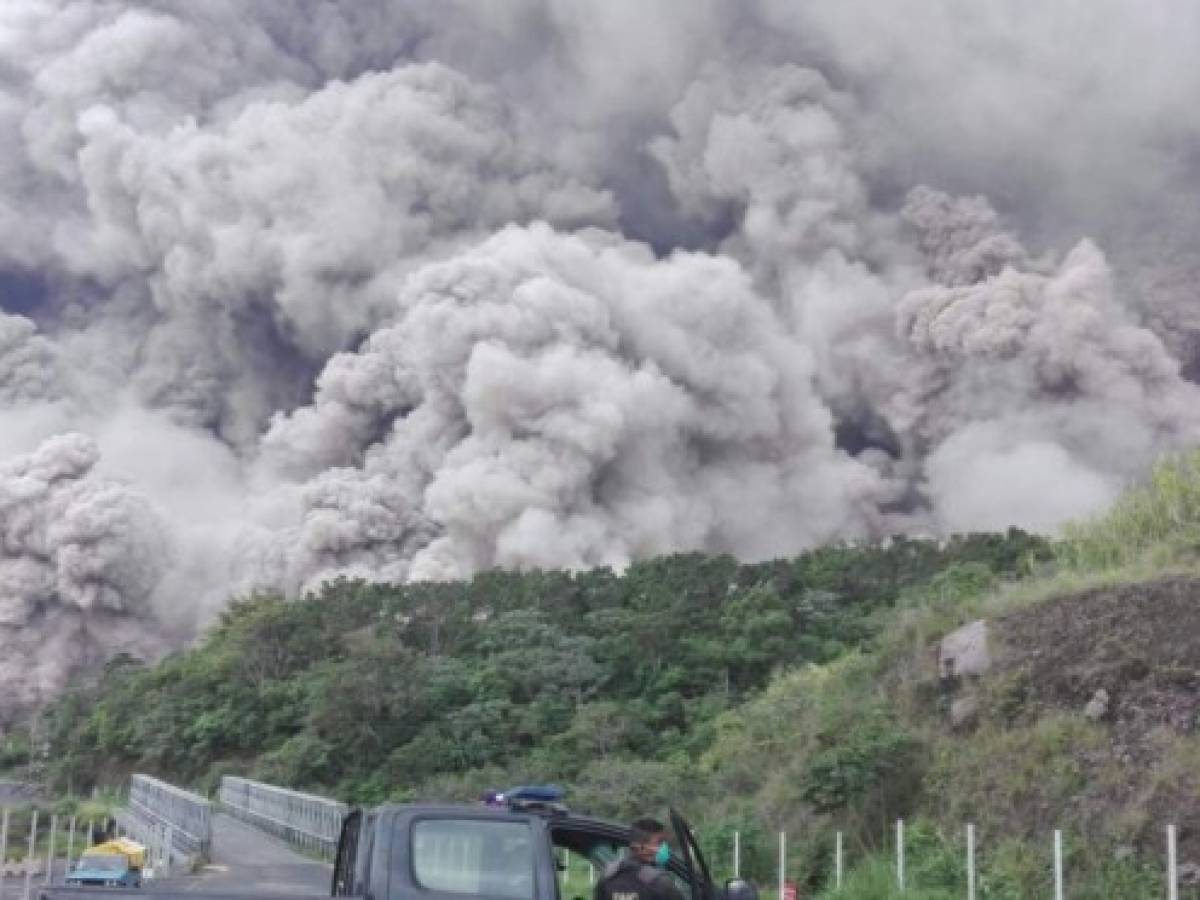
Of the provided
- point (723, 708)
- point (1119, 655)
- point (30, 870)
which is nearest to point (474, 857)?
point (1119, 655)

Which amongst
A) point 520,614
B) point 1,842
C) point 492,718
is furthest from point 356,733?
point 1,842

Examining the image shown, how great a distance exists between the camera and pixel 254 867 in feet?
77.8

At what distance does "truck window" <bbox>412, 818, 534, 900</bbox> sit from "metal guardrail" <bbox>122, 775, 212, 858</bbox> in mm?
19881

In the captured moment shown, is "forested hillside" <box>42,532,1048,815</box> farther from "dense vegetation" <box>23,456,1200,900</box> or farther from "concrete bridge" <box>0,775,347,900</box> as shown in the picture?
"concrete bridge" <box>0,775,347,900</box>

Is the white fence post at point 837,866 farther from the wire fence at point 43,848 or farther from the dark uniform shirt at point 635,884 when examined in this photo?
the dark uniform shirt at point 635,884

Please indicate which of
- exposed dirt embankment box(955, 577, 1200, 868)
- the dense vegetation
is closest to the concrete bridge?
the dense vegetation

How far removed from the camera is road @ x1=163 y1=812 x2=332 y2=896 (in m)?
19.8

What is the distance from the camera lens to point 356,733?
41344 mm

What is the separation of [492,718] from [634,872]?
34551mm

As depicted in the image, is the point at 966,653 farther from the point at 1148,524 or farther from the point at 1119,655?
the point at 1148,524

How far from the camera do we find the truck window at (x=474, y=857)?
603cm

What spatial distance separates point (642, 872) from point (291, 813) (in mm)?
26547

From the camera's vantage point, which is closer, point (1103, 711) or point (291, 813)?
point (1103, 711)

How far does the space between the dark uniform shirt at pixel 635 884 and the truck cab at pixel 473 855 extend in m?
0.21
